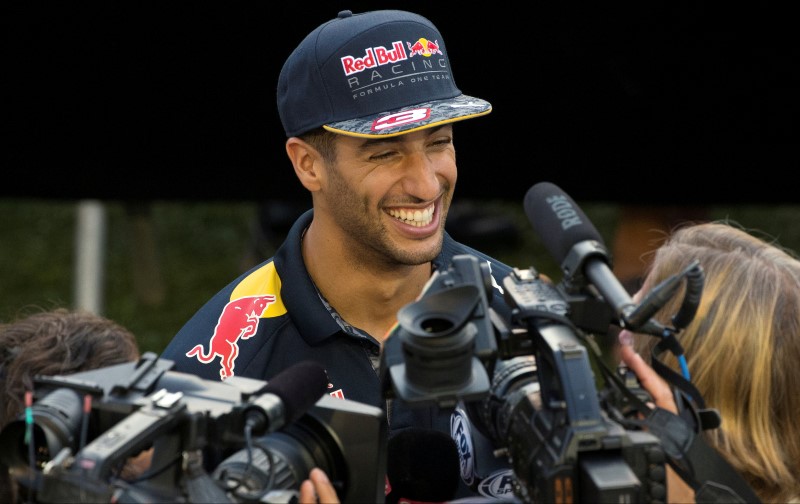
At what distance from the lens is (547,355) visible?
6.58 ft

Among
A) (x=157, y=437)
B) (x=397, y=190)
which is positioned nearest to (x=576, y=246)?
(x=157, y=437)

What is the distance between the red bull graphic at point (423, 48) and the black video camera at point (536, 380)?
93 cm

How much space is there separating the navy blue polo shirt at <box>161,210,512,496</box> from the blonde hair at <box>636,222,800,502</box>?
0.69 metres

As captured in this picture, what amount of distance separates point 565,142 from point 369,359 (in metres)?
2.31

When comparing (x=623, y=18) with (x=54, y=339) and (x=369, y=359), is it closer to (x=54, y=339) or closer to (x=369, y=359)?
(x=369, y=359)

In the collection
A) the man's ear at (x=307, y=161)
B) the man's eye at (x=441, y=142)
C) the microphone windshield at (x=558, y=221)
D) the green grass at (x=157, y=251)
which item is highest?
the microphone windshield at (x=558, y=221)

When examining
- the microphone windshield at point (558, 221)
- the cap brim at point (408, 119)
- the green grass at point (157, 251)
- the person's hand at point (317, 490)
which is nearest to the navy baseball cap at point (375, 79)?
the cap brim at point (408, 119)

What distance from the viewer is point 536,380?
7.15 feet

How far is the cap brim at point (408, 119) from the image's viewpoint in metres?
2.80

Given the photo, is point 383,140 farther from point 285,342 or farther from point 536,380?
point 536,380

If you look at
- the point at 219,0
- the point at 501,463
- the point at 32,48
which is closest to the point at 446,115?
the point at 501,463

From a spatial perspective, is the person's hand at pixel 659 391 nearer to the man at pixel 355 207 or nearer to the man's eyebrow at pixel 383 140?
the man at pixel 355 207

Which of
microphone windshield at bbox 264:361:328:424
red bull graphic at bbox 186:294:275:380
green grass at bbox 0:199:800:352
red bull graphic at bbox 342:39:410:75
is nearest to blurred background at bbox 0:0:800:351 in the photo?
red bull graphic at bbox 342:39:410:75

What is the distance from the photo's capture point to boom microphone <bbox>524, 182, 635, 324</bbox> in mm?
1944
